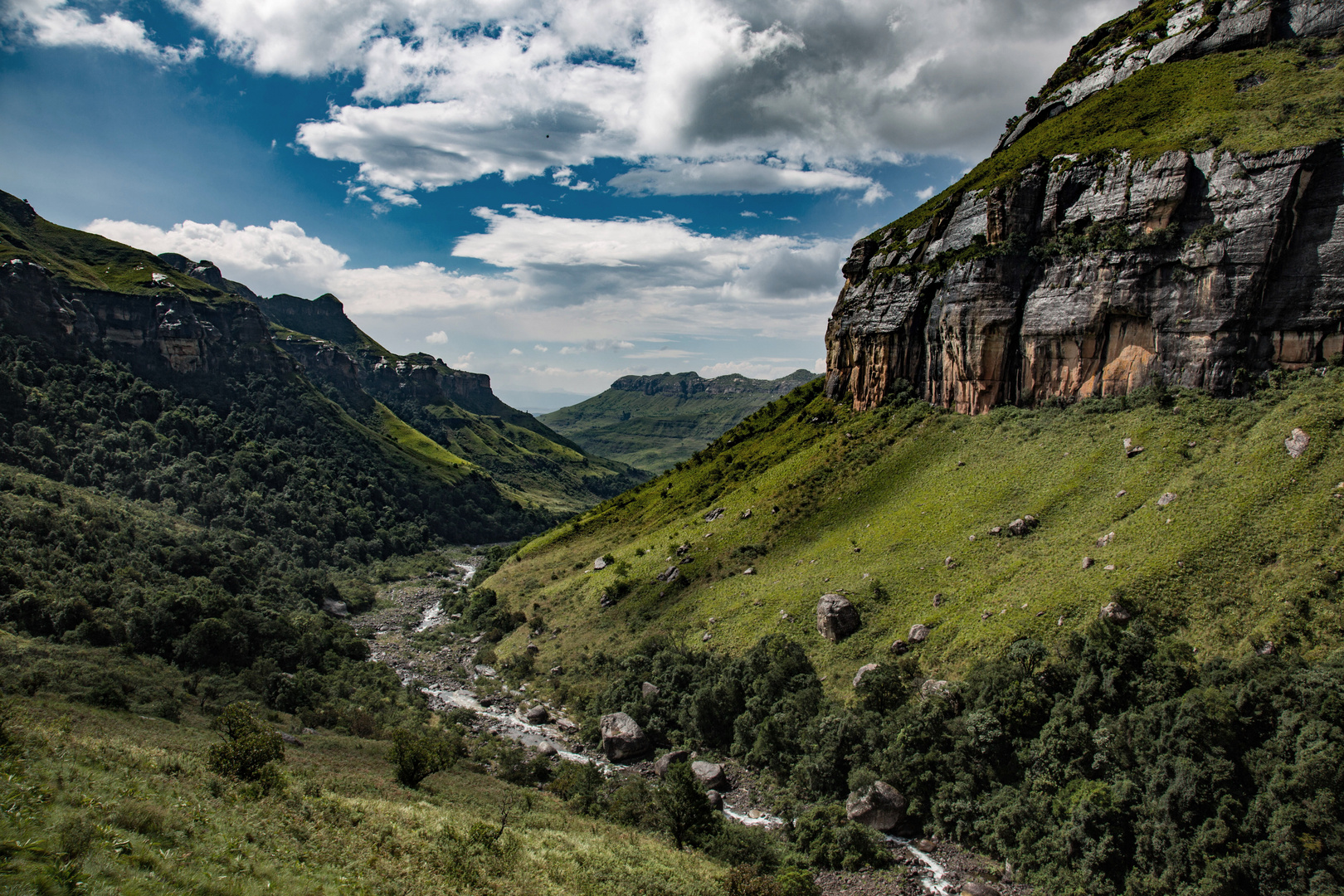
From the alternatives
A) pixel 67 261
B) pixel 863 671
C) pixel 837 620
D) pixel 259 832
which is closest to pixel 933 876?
pixel 863 671

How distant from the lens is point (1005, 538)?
57.4 m

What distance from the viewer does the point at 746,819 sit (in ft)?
154

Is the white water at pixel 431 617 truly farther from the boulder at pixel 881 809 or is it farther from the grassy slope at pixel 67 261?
the grassy slope at pixel 67 261

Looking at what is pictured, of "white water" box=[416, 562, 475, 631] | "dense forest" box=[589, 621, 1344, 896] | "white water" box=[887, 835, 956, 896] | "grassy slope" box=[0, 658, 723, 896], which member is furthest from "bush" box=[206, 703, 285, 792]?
"white water" box=[416, 562, 475, 631]

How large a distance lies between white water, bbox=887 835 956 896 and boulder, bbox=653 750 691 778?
21575mm

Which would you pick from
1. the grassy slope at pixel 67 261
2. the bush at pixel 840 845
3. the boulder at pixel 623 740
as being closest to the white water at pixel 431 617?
the boulder at pixel 623 740

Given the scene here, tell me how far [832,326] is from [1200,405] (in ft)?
192

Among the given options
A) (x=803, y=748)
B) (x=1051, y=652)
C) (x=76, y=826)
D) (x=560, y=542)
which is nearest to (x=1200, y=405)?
(x=1051, y=652)

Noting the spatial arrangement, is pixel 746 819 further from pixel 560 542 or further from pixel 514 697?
pixel 560 542

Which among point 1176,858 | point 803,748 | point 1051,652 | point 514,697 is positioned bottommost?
point 514,697

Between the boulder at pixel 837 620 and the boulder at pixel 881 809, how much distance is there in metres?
16.2

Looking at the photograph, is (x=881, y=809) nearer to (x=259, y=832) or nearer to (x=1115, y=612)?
(x=1115, y=612)

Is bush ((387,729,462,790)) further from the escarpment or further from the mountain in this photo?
the escarpment

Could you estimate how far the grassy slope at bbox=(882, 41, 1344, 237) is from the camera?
54.7m
